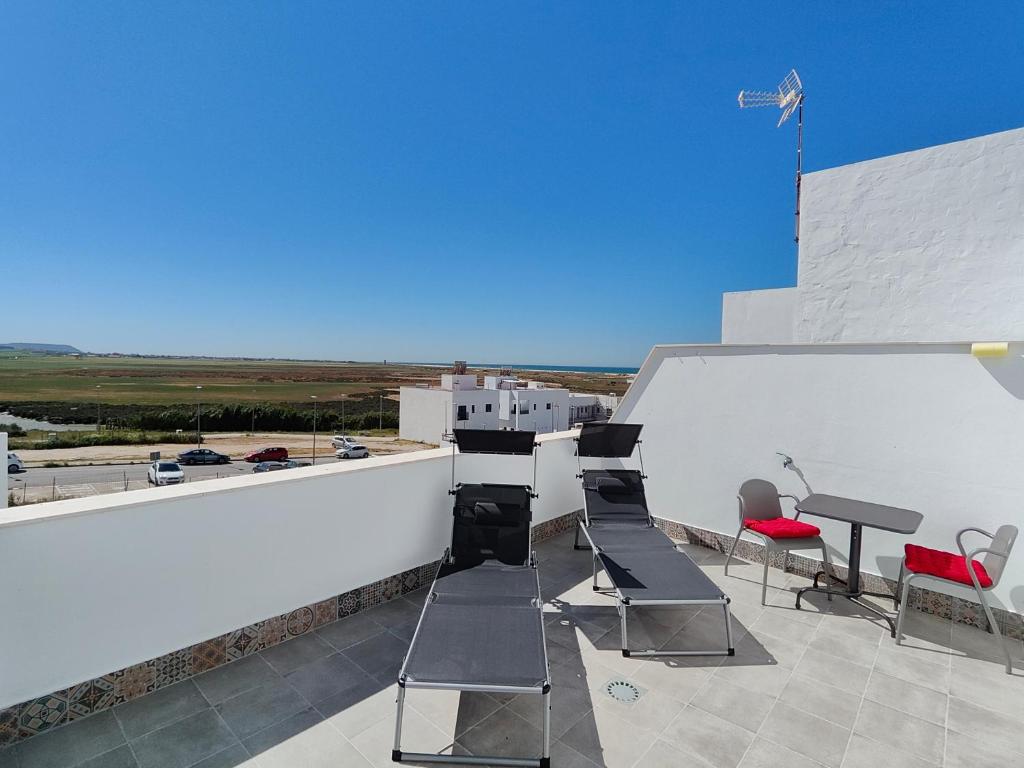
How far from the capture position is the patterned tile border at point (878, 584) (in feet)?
10.6

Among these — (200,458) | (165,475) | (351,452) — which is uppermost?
(165,475)

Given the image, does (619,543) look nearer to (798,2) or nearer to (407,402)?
(798,2)

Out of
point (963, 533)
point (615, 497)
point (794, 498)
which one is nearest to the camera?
point (963, 533)

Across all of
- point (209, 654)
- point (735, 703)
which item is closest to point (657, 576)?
point (735, 703)

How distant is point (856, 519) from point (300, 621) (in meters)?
4.03

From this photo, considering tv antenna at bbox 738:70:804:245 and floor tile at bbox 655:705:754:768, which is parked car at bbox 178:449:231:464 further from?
floor tile at bbox 655:705:754:768

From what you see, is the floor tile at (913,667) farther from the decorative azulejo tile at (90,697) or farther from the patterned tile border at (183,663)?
the decorative azulejo tile at (90,697)

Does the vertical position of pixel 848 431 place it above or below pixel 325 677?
above

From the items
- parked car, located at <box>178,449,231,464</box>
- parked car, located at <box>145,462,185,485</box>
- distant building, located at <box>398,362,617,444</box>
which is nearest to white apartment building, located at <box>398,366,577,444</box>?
distant building, located at <box>398,362,617,444</box>

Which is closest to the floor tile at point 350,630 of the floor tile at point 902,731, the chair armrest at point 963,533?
the floor tile at point 902,731

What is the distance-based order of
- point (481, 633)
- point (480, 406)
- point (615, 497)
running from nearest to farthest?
point (481, 633)
point (615, 497)
point (480, 406)

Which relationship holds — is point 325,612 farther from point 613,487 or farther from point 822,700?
point 822,700

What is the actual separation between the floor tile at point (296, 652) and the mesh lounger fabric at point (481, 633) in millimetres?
781

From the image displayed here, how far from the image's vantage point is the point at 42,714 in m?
2.08
